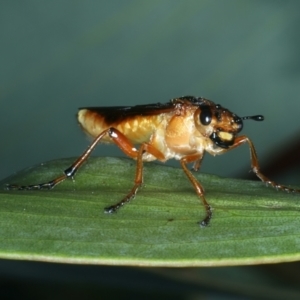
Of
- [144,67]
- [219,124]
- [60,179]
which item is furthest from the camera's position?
[144,67]

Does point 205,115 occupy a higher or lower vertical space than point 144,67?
lower

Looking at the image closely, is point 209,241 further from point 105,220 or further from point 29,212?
point 29,212

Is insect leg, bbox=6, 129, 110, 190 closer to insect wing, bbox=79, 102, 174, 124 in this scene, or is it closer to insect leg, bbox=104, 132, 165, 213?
insect leg, bbox=104, 132, 165, 213

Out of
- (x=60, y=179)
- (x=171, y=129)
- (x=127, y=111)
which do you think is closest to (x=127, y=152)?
(x=127, y=111)

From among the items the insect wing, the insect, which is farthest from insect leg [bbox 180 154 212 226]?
the insect wing

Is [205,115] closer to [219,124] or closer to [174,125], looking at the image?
[219,124]

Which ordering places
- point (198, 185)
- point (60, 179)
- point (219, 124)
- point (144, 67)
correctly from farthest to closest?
point (144, 67) < point (219, 124) < point (60, 179) < point (198, 185)
